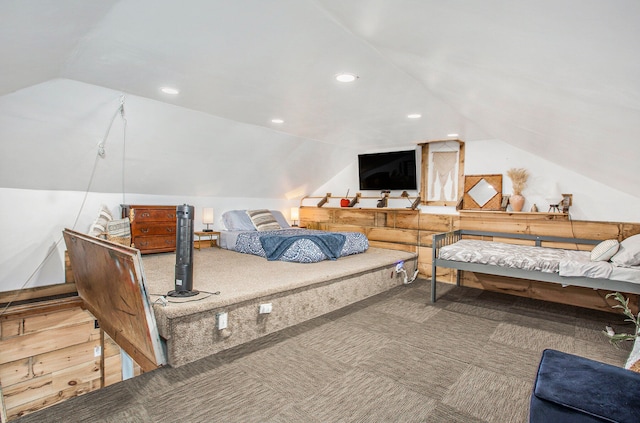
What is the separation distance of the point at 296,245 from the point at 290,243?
10 centimetres

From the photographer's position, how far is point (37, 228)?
13.0 feet

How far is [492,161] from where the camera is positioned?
4.74 m

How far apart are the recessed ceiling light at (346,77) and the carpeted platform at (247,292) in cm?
184

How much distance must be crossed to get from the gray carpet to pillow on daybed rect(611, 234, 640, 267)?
70 centimetres

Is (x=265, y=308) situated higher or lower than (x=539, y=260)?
lower

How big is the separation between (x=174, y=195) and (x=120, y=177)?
93cm

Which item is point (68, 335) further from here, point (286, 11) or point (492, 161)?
point (492, 161)

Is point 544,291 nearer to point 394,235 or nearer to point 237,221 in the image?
point 394,235

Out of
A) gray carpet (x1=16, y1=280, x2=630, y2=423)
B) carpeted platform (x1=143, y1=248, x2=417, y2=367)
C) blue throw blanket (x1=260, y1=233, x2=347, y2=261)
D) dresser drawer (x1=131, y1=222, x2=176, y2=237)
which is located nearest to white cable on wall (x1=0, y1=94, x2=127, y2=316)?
dresser drawer (x1=131, y1=222, x2=176, y2=237)

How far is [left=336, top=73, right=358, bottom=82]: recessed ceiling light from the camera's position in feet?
8.48

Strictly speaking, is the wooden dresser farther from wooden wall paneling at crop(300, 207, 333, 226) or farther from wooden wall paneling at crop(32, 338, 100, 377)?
wooden wall paneling at crop(300, 207, 333, 226)

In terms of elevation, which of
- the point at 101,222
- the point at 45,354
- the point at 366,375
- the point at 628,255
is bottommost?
the point at 45,354

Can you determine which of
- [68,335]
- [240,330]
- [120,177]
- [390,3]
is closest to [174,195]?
[120,177]

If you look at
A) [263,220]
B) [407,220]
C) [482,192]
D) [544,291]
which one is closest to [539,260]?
[544,291]
